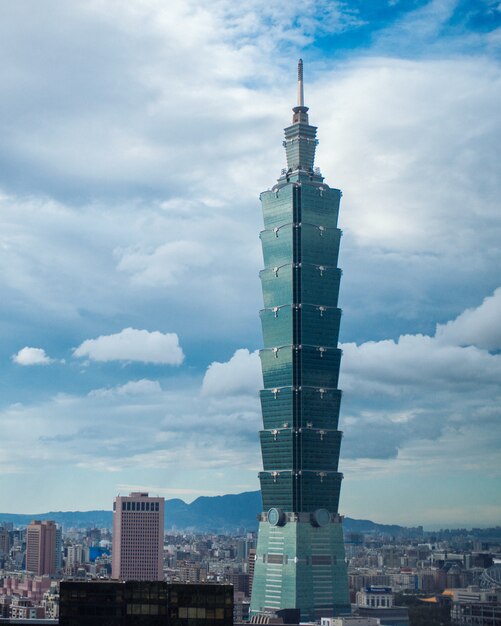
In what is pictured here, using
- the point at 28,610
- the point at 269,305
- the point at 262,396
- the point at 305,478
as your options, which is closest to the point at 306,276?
the point at 269,305

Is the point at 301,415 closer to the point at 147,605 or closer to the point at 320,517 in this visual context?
the point at 320,517

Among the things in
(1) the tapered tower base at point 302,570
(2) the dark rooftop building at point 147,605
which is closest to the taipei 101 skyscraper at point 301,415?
(1) the tapered tower base at point 302,570

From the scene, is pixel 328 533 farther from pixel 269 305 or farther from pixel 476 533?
pixel 269 305

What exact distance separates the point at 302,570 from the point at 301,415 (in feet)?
79.5

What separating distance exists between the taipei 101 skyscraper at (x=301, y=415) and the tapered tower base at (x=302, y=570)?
0.16m

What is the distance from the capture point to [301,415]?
6895 inches

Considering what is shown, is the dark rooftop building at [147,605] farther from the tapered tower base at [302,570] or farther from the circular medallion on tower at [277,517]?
the circular medallion on tower at [277,517]

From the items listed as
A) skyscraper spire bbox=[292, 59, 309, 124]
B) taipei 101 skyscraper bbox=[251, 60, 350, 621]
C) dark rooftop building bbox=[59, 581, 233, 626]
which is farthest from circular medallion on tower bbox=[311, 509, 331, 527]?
dark rooftop building bbox=[59, 581, 233, 626]

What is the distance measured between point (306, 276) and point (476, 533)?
49.2 m

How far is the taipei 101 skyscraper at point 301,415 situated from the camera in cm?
17425

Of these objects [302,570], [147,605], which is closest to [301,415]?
[302,570]

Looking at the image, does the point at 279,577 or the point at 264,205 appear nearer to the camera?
the point at 279,577

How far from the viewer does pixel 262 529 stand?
592ft

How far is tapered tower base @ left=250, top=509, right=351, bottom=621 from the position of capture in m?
172
